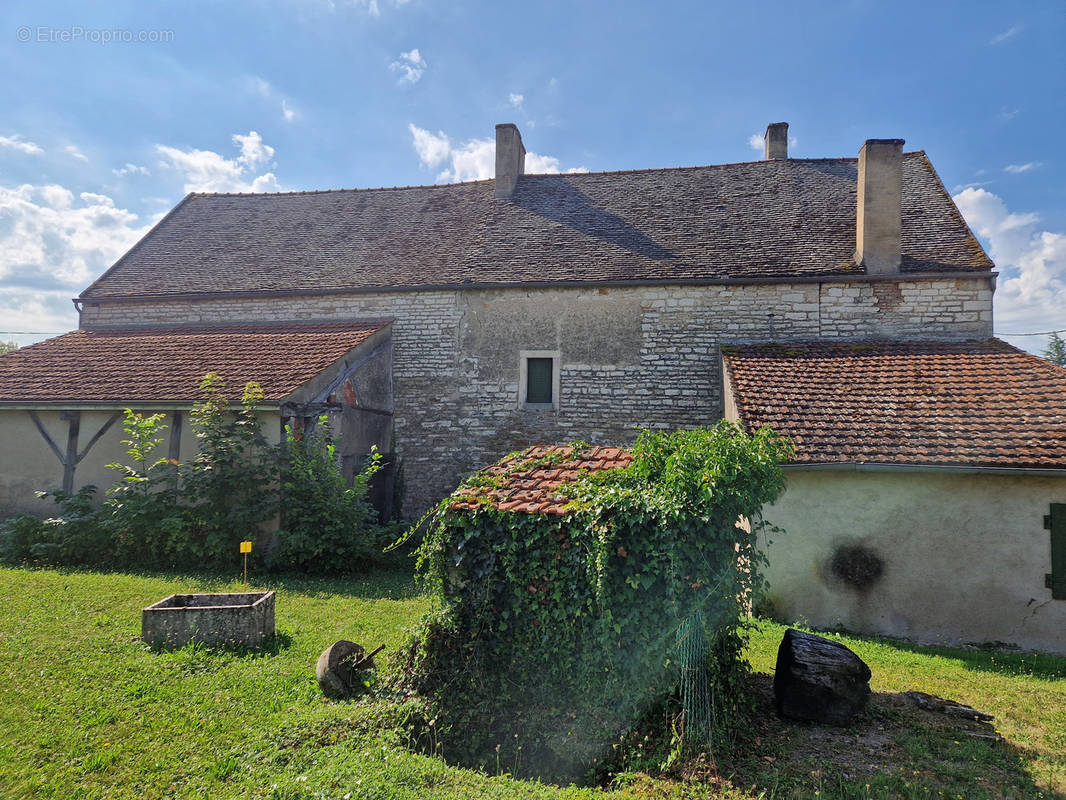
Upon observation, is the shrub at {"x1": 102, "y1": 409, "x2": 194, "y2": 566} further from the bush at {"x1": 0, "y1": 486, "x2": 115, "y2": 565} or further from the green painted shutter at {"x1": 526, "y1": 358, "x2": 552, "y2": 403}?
the green painted shutter at {"x1": 526, "y1": 358, "x2": 552, "y2": 403}

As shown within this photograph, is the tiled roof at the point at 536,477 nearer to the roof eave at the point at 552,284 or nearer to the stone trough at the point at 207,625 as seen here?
the stone trough at the point at 207,625

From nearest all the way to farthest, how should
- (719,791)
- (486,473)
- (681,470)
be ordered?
(719,791) < (681,470) < (486,473)

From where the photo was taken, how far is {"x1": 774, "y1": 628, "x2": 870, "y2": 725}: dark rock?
15.8 ft

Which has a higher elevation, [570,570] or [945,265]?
[945,265]

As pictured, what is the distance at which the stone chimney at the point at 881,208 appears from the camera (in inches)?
431

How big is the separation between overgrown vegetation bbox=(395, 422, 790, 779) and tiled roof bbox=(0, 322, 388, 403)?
6.33 m

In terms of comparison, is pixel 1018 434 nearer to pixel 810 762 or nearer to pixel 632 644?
pixel 810 762

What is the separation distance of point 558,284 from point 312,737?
921cm

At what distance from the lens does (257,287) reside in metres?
13.6

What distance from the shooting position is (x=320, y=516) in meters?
9.45

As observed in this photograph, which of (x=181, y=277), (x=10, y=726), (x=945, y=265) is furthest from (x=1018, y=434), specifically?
(x=181, y=277)

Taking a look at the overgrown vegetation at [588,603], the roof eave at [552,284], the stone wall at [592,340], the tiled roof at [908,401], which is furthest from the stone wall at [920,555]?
the roof eave at [552,284]

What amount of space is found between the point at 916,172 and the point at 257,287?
49.4 feet

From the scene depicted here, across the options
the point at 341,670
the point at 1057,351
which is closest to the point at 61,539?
the point at 341,670
